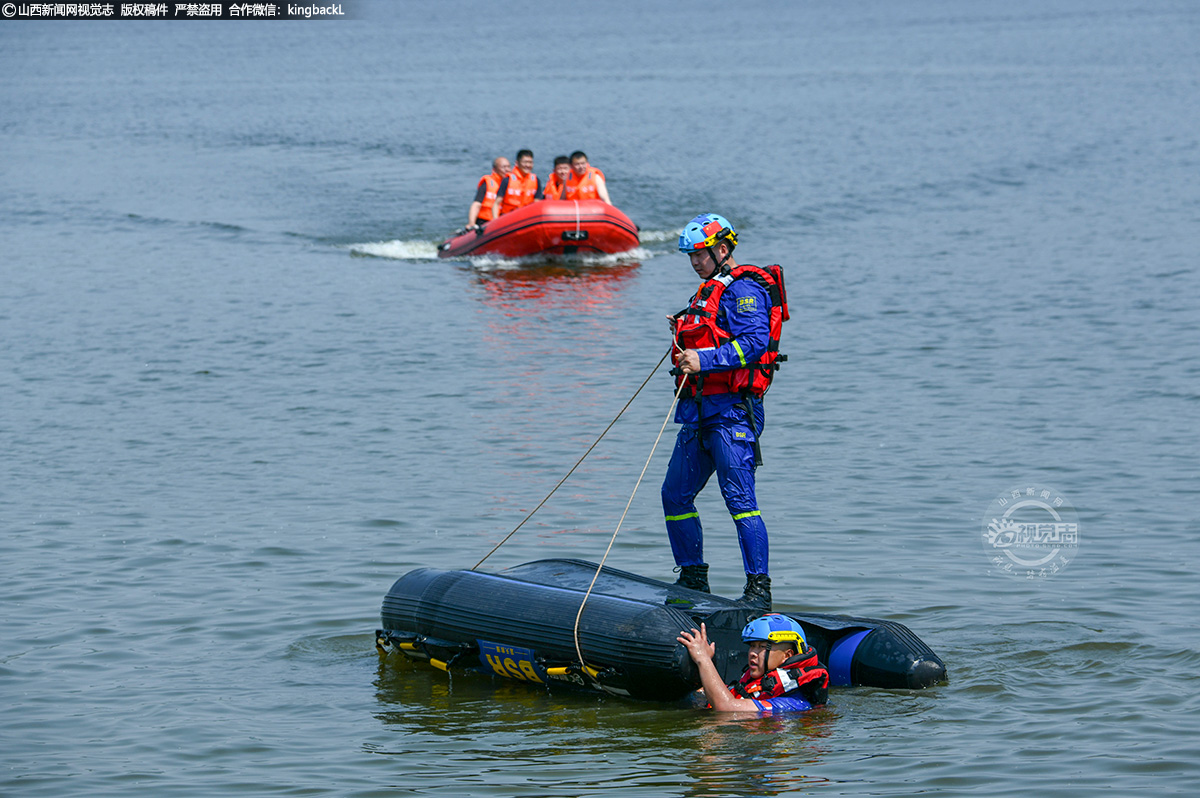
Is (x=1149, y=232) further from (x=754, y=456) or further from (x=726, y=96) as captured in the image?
(x=726, y=96)

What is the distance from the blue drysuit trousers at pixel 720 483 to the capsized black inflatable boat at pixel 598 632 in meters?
0.41

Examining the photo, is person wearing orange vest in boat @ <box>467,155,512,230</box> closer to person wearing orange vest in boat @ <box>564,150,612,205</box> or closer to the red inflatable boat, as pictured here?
the red inflatable boat

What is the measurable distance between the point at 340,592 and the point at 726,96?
38.1 m

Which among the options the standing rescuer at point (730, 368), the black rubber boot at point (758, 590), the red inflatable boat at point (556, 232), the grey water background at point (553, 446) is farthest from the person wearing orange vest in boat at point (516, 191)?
the black rubber boot at point (758, 590)

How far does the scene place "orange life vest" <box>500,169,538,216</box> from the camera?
2117 cm

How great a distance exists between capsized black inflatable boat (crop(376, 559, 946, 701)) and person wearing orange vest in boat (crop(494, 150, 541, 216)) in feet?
46.7

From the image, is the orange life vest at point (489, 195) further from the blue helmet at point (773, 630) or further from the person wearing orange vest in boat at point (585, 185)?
the blue helmet at point (773, 630)

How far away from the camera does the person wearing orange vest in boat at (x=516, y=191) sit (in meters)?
21.2

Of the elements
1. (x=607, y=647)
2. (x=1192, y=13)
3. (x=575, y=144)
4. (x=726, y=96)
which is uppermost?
(x=1192, y=13)

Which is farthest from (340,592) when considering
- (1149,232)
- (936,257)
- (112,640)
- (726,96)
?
(726,96)

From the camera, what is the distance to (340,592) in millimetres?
8594

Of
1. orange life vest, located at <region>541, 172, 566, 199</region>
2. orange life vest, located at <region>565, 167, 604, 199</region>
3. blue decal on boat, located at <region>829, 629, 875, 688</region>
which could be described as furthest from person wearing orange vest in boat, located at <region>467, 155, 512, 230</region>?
blue decal on boat, located at <region>829, 629, 875, 688</region>

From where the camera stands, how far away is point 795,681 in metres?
6.50

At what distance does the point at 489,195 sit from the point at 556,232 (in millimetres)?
1370
